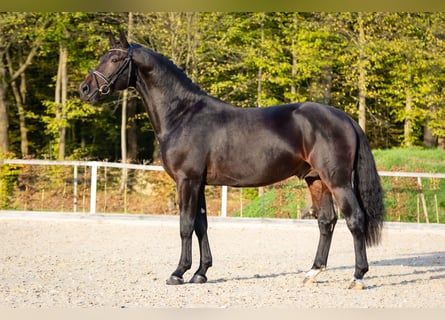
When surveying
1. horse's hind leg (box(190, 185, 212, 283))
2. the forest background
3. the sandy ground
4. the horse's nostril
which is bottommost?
the sandy ground

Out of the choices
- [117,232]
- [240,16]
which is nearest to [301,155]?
[117,232]

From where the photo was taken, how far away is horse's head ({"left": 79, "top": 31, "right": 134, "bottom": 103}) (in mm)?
6434

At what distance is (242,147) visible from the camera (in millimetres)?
6277

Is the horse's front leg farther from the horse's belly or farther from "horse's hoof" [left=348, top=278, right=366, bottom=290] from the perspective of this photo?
"horse's hoof" [left=348, top=278, right=366, bottom=290]

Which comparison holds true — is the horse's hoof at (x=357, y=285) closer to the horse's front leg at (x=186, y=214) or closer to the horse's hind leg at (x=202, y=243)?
the horse's hind leg at (x=202, y=243)

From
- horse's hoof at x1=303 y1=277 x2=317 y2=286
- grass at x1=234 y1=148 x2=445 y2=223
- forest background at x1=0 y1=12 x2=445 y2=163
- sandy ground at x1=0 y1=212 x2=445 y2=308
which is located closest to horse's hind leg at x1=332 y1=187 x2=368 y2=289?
sandy ground at x1=0 y1=212 x2=445 y2=308

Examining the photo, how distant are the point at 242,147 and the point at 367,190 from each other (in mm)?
1197

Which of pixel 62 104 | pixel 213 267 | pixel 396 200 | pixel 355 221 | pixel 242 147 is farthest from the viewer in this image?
pixel 62 104

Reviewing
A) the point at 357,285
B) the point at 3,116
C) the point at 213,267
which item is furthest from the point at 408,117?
the point at 357,285

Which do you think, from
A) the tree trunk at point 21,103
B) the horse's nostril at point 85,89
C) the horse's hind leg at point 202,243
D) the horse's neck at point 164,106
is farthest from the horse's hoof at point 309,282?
the tree trunk at point 21,103

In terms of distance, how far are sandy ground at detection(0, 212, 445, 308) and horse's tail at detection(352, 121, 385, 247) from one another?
517 millimetres

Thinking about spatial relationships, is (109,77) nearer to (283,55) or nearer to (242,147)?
(242,147)

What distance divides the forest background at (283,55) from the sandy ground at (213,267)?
395 centimetres

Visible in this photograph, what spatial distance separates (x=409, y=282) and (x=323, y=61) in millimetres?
11249
